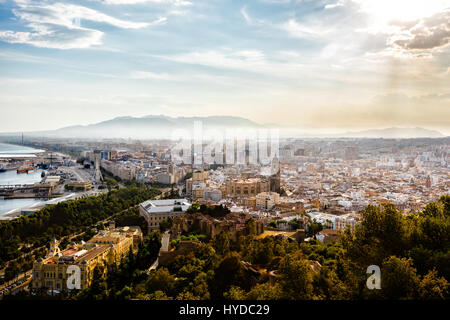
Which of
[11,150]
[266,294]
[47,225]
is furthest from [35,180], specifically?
[266,294]

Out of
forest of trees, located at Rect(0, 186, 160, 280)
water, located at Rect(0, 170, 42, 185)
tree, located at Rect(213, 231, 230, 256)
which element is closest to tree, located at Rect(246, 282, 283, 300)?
tree, located at Rect(213, 231, 230, 256)

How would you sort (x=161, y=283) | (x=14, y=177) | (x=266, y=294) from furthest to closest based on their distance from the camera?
(x=14, y=177) → (x=161, y=283) → (x=266, y=294)

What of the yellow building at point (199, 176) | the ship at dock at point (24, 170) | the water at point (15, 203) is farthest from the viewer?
the ship at dock at point (24, 170)

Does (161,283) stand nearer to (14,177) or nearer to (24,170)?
(14,177)

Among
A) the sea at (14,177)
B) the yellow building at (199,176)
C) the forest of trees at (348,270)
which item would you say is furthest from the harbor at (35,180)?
the forest of trees at (348,270)

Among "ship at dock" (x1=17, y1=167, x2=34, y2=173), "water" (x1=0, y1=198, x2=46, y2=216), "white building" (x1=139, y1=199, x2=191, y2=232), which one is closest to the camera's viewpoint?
"white building" (x1=139, y1=199, x2=191, y2=232)

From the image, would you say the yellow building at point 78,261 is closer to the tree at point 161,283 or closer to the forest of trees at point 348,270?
the forest of trees at point 348,270

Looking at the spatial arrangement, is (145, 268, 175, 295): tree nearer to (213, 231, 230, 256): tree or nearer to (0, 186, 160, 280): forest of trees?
(213, 231, 230, 256): tree
